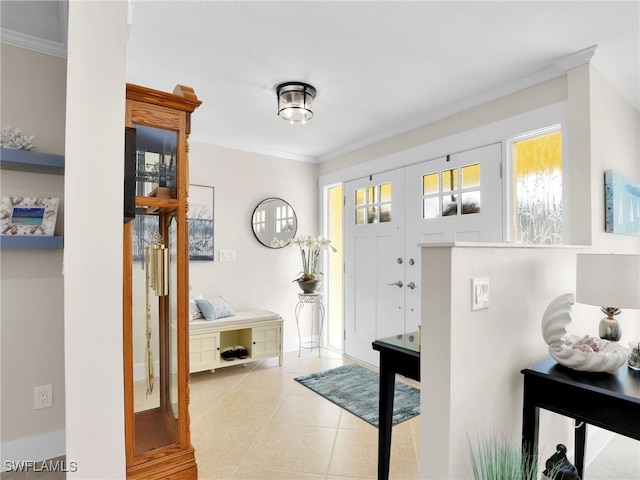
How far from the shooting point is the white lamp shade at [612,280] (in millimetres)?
1571

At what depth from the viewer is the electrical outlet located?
1874mm

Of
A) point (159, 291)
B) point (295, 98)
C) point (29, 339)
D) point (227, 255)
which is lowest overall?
point (29, 339)

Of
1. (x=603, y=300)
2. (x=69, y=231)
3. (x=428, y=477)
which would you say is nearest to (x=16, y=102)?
(x=69, y=231)

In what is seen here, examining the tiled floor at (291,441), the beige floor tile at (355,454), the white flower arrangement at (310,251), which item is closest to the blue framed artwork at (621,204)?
the tiled floor at (291,441)

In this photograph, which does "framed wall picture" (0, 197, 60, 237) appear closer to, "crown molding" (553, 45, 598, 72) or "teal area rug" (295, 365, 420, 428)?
"teal area rug" (295, 365, 420, 428)

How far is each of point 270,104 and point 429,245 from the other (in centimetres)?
210

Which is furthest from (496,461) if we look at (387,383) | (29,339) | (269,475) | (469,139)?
(469,139)

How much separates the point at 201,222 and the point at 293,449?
2369 mm

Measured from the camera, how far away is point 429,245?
1362 millimetres

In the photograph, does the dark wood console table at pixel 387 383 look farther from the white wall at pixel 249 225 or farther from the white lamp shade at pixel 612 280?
the white wall at pixel 249 225

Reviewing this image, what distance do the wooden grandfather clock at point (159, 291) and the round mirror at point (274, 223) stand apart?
2275 millimetres

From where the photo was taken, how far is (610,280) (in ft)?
5.25

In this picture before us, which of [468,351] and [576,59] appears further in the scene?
[576,59]

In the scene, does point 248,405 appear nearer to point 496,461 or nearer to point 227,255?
point 227,255
